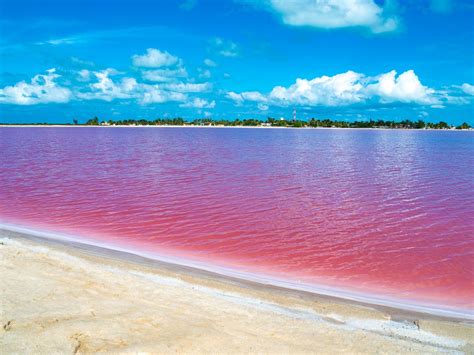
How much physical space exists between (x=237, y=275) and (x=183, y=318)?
3.39 meters

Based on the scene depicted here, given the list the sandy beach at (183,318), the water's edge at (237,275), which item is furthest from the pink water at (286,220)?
the sandy beach at (183,318)

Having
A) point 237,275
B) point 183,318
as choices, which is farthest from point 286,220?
point 183,318

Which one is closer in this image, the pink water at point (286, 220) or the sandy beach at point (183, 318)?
the sandy beach at point (183, 318)

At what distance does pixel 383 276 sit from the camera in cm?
1013

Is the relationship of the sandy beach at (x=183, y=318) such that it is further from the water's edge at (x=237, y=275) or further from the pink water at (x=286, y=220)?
the pink water at (x=286, y=220)

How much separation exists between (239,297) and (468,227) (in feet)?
35.7

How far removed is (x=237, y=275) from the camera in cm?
994

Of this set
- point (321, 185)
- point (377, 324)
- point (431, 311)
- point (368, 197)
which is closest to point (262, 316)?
point (377, 324)

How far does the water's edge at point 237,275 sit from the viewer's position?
8.27 meters

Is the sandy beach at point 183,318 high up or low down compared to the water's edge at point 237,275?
up

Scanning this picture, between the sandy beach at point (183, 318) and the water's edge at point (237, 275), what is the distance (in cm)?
29

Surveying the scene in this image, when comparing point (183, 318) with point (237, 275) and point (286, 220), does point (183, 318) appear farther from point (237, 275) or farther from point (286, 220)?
point (286, 220)

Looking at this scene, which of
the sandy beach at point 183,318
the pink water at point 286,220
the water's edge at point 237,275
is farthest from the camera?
the pink water at point 286,220

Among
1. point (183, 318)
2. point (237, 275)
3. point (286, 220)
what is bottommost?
point (237, 275)
